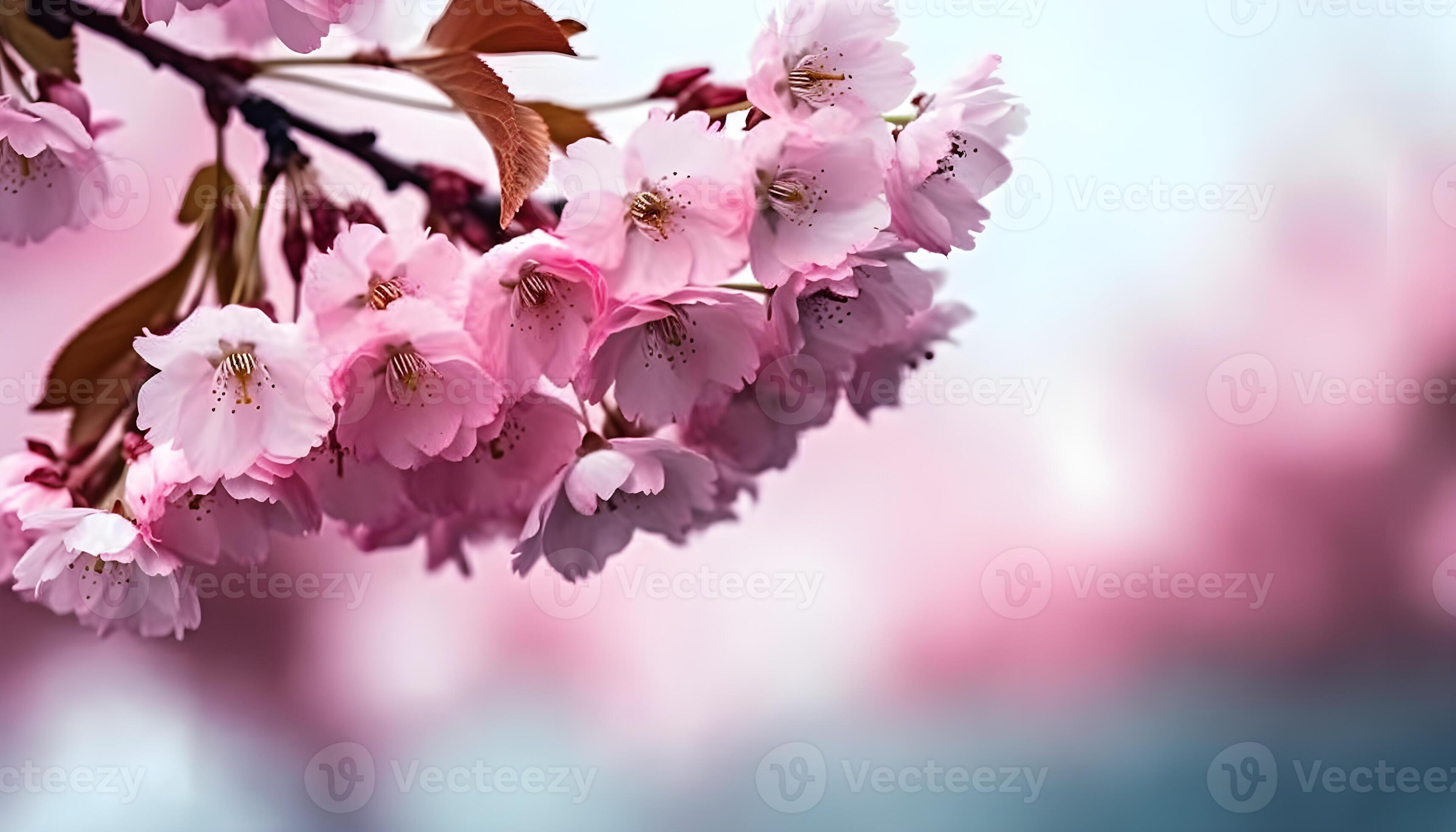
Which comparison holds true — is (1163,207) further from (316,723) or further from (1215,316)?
(316,723)

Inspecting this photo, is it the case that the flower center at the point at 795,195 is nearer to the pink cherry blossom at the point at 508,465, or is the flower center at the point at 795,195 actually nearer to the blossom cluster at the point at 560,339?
the blossom cluster at the point at 560,339

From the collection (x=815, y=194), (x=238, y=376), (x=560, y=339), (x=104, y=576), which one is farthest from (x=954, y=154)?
(x=104, y=576)

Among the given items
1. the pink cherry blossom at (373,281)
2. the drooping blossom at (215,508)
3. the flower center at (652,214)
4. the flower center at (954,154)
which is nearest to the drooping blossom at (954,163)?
the flower center at (954,154)

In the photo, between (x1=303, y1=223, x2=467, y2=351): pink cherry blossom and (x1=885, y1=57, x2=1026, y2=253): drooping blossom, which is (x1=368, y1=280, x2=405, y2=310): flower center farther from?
(x1=885, y1=57, x2=1026, y2=253): drooping blossom

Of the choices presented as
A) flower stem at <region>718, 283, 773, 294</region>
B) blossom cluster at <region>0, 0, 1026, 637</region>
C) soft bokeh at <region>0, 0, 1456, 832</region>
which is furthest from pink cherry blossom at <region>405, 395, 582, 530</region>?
soft bokeh at <region>0, 0, 1456, 832</region>

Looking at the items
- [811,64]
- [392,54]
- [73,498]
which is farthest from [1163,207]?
[73,498]

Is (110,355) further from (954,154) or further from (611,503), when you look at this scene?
(954,154)
